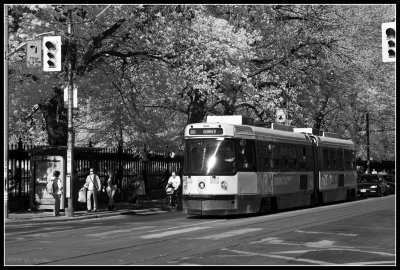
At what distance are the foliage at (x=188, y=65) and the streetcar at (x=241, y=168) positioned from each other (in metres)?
3.74

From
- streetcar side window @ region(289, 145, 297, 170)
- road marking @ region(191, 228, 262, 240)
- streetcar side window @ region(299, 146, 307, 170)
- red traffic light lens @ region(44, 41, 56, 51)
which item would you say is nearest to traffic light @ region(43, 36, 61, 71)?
red traffic light lens @ region(44, 41, 56, 51)

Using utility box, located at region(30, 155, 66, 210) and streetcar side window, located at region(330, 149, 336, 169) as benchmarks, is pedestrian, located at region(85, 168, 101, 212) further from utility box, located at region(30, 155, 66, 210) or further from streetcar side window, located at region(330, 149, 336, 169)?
streetcar side window, located at region(330, 149, 336, 169)

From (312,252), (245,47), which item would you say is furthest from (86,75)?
(312,252)

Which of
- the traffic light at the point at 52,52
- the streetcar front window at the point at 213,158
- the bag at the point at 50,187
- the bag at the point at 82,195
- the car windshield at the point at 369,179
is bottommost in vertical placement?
the bag at the point at 82,195

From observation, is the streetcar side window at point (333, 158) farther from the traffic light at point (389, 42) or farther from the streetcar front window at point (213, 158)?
the traffic light at point (389, 42)

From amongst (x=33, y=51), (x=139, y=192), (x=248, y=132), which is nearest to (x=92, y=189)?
(x=139, y=192)

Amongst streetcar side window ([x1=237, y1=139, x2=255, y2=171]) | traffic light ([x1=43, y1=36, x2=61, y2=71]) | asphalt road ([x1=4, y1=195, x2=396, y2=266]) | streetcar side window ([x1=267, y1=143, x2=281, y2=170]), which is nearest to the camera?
asphalt road ([x1=4, y1=195, x2=396, y2=266])

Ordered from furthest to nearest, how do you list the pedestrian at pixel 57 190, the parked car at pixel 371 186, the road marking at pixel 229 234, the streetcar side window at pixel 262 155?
the parked car at pixel 371 186
the pedestrian at pixel 57 190
the streetcar side window at pixel 262 155
the road marking at pixel 229 234

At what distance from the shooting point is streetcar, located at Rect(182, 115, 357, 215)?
23.3 meters

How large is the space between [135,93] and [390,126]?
36652mm

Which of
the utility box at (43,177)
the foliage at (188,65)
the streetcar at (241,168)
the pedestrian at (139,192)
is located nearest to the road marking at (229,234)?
the streetcar at (241,168)

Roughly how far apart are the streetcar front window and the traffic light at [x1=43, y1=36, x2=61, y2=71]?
5.42 m

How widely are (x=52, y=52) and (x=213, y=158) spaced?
20.7 ft

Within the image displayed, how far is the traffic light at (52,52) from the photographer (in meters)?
21.6
